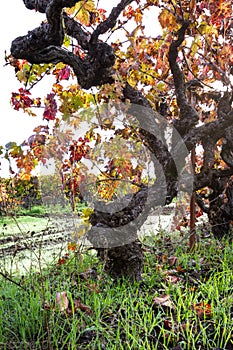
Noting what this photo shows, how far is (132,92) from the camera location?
2.79 meters

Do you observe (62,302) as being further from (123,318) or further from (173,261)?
(173,261)

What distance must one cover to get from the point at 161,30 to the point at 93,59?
1239 millimetres

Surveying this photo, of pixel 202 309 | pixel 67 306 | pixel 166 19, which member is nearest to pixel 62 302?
pixel 67 306

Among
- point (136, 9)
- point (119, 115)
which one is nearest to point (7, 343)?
point (119, 115)

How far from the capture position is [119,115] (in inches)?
148

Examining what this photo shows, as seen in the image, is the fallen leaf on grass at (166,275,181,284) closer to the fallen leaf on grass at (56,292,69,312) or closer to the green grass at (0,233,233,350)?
the green grass at (0,233,233,350)

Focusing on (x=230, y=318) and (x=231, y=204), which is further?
(x=231, y=204)

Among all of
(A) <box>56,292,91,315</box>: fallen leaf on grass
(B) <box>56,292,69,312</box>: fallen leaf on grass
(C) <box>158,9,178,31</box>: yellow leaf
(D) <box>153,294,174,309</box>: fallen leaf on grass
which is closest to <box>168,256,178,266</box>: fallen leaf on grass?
(D) <box>153,294,174,309</box>: fallen leaf on grass

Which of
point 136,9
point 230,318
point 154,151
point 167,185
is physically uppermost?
point 136,9

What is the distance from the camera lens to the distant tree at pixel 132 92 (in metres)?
2.55

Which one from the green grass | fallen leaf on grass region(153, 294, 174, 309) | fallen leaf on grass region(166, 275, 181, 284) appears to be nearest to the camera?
the green grass

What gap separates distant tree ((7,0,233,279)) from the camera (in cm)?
255

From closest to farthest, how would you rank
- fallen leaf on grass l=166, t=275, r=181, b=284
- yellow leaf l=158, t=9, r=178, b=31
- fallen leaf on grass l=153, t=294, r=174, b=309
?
fallen leaf on grass l=153, t=294, r=174, b=309
fallen leaf on grass l=166, t=275, r=181, b=284
yellow leaf l=158, t=9, r=178, b=31

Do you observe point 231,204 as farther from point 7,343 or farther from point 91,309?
point 7,343
